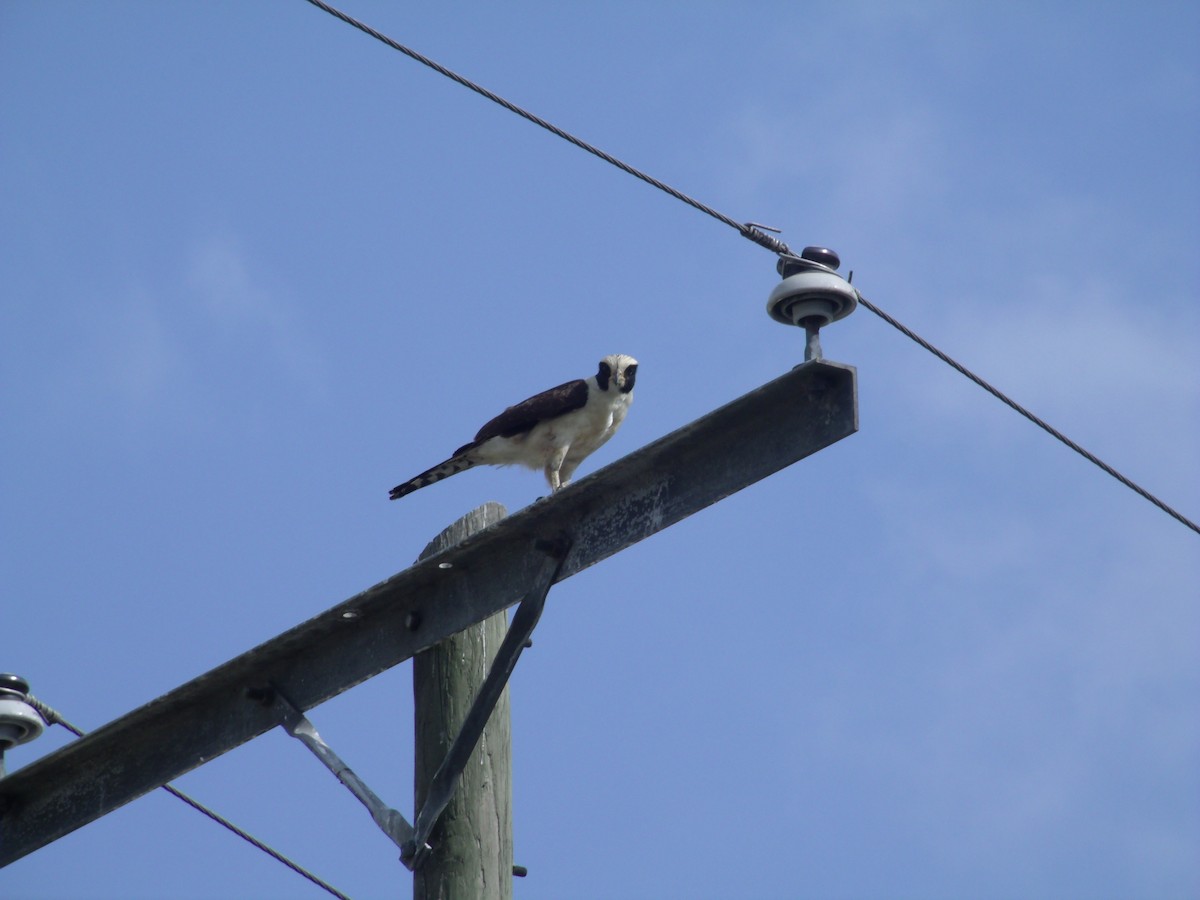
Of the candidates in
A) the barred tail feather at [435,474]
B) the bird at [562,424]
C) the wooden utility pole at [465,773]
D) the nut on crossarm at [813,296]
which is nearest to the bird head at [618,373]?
the bird at [562,424]

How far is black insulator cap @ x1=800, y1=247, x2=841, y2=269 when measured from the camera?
5.07 m

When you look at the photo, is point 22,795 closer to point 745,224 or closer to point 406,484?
point 745,224

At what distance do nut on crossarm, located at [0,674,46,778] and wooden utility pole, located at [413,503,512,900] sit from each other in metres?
1.75

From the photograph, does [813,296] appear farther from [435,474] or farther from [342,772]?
[435,474]

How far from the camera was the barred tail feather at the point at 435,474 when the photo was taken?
34.1 feet

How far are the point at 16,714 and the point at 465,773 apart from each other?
2.08m

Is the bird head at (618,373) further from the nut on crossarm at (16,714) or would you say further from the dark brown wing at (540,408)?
the nut on crossarm at (16,714)

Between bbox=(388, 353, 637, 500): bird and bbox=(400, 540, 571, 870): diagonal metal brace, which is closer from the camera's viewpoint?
bbox=(400, 540, 571, 870): diagonal metal brace

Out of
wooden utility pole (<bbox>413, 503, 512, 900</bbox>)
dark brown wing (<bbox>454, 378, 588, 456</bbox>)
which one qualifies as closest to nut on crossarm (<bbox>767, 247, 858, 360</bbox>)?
wooden utility pole (<bbox>413, 503, 512, 900</bbox>)

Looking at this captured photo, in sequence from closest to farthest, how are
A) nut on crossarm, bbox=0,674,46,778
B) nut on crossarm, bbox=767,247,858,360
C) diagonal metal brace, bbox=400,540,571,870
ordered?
nut on crossarm, bbox=767,247,858,360, diagonal metal brace, bbox=400,540,571,870, nut on crossarm, bbox=0,674,46,778

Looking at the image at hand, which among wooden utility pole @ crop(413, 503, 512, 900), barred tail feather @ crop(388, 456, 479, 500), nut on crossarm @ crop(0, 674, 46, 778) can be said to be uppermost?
barred tail feather @ crop(388, 456, 479, 500)

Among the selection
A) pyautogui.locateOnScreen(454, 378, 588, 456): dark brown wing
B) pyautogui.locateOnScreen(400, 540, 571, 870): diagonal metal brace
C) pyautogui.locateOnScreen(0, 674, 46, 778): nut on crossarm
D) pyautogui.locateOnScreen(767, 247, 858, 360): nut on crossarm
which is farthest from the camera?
pyautogui.locateOnScreen(454, 378, 588, 456): dark brown wing

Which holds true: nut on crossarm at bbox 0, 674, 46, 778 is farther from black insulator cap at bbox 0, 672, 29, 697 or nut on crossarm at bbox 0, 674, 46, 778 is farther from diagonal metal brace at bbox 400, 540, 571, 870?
diagonal metal brace at bbox 400, 540, 571, 870

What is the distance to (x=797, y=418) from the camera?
16.1 feet
